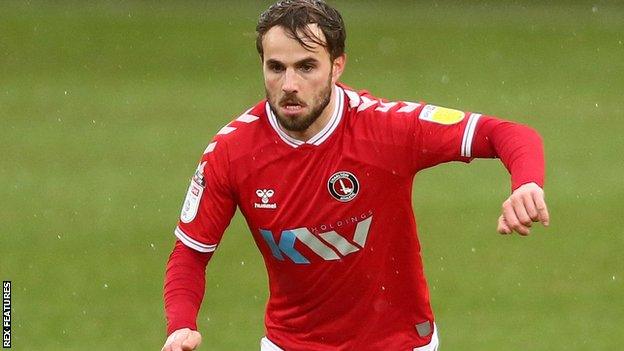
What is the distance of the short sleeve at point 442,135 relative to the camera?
6.28 m

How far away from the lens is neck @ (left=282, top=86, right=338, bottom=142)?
650 cm

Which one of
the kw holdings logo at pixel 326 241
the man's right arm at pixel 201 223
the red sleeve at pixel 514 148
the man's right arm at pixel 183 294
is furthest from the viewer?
the kw holdings logo at pixel 326 241

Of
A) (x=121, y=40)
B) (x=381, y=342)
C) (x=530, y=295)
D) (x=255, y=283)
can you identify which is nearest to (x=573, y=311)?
(x=530, y=295)

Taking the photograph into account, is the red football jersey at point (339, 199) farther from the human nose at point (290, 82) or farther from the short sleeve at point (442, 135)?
the human nose at point (290, 82)

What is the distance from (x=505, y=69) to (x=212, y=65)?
4020 mm

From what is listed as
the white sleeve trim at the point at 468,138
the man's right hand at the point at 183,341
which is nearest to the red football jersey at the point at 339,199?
the white sleeve trim at the point at 468,138

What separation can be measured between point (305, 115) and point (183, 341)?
3.70ft

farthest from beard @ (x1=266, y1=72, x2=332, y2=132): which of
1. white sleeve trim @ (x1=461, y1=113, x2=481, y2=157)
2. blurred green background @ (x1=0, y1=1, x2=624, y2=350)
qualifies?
blurred green background @ (x1=0, y1=1, x2=624, y2=350)

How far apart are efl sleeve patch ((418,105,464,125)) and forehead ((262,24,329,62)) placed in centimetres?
53

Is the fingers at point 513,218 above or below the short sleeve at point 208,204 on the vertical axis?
above

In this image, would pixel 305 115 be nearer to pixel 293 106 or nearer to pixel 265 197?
pixel 293 106

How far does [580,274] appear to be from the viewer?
11.9 m

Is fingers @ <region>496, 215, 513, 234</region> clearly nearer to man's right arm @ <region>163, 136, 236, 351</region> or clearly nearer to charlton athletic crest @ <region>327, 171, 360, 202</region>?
charlton athletic crest @ <region>327, 171, 360, 202</region>

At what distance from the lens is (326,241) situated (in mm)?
6574
